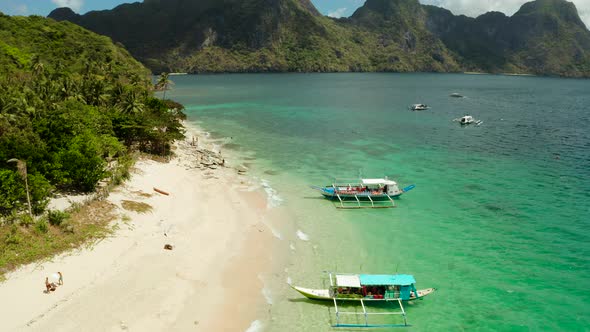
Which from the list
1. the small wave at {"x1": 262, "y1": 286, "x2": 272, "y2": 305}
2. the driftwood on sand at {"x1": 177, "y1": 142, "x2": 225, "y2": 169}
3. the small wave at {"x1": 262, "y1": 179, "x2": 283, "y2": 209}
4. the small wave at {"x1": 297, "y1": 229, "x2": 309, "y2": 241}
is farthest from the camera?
the driftwood on sand at {"x1": 177, "y1": 142, "x2": 225, "y2": 169}

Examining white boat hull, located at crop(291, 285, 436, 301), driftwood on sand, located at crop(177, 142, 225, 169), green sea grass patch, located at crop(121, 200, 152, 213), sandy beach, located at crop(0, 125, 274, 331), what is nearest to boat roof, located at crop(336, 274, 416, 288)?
white boat hull, located at crop(291, 285, 436, 301)

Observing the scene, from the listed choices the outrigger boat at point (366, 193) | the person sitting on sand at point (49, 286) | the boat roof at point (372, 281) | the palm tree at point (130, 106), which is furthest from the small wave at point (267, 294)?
the palm tree at point (130, 106)

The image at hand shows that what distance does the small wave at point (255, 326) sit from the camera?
22.9 meters

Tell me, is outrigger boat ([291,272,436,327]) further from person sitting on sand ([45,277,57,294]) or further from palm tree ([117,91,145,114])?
palm tree ([117,91,145,114])

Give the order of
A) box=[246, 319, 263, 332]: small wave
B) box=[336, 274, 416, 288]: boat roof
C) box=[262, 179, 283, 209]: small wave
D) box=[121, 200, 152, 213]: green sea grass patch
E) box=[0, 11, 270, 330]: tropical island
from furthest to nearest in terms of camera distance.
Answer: box=[262, 179, 283, 209]: small wave < box=[121, 200, 152, 213]: green sea grass patch < box=[336, 274, 416, 288]: boat roof < box=[0, 11, 270, 330]: tropical island < box=[246, 319, 263, 332]: small wave

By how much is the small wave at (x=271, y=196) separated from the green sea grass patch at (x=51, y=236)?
51.9 ft

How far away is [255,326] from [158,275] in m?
8.24

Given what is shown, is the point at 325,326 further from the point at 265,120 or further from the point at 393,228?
the point at 265,120

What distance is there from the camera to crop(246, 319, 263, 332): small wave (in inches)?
901

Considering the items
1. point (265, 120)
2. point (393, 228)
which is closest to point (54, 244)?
point (393, 228)

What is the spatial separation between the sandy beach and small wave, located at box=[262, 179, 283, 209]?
1.74m

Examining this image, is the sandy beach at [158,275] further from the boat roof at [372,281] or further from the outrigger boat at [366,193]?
the outrigger boat at [366,193]

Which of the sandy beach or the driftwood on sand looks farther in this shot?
the driftwood on sand

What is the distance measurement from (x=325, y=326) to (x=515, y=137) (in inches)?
2835
